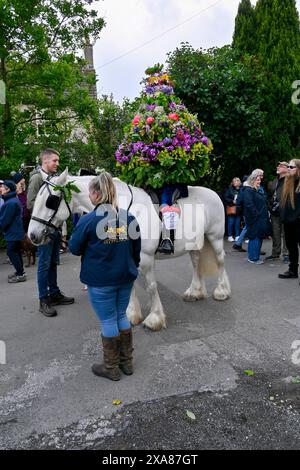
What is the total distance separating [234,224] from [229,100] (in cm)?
304

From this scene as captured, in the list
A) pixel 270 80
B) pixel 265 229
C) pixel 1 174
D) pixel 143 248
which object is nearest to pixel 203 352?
pixel 143 248

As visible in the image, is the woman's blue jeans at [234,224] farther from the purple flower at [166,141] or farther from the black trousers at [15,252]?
the purple flower at [166,141]

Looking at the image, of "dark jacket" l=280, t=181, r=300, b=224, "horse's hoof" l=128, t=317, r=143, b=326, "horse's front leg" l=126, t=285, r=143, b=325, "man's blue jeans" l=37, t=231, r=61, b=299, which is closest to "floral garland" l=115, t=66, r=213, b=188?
"man's blue jeans" l=37, t=231, r=61, b=299

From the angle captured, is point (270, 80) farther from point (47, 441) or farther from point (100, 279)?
point (47, 441)

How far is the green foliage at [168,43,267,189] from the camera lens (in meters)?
8.95

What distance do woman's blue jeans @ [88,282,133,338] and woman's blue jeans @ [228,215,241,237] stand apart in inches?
260

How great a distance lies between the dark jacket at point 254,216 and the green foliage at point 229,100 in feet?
7.38

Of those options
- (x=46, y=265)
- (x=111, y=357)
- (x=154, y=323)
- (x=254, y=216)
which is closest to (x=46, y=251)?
(x=46, y=265)

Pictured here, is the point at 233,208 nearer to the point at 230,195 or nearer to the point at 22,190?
the point at 230,195

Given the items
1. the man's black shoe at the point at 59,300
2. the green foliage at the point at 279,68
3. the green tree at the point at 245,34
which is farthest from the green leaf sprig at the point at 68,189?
the green tree at the point at 245,34

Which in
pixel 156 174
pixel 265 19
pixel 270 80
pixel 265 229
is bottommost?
pixel 265 229

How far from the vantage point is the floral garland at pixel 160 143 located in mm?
4172
